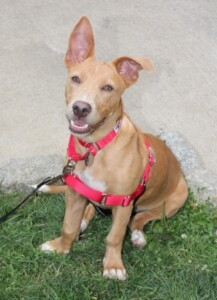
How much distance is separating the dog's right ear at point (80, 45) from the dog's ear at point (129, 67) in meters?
0.19

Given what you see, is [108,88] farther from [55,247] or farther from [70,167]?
[55,247]

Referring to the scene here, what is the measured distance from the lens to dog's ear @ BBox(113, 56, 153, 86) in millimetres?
3606

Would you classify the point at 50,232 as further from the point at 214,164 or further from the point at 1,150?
the point at 214,164

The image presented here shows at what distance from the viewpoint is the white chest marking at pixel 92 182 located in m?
3.85

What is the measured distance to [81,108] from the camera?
3371mm

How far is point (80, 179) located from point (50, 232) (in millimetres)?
698

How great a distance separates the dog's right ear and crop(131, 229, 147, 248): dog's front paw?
1381 mm

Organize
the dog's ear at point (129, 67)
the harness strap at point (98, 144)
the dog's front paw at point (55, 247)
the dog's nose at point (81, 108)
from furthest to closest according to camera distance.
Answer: the dog's front paw at point (55, 247) < the harness strap at point (98, 144) < the dog's ear at point (129, 67) < the dog's nose at point (81, 108)

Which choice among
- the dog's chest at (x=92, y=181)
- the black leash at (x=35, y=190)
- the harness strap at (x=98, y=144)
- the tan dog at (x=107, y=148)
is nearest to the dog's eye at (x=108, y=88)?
the tan dog at (x=107, y=148)

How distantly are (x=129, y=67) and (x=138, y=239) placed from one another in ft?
4.31

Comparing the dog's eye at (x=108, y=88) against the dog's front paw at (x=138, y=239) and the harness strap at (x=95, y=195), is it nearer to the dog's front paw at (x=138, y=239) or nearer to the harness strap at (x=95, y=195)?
the harness strap at (x=95, y=195)

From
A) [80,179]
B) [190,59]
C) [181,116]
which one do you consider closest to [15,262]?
[80,179]

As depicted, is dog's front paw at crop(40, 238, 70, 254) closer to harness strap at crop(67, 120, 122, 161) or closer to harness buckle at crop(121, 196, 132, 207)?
harness buckle at crop(121, 196, 132, 207)

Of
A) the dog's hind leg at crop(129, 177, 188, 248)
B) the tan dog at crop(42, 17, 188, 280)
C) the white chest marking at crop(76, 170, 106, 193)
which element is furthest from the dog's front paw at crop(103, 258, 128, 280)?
the white chest marking at crop(76, 170, 106, 193)
